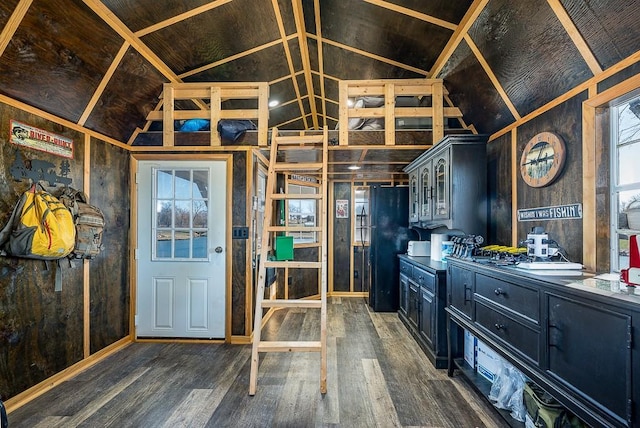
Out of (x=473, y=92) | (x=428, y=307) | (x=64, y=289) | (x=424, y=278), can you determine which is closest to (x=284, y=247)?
(x=424, y=278)

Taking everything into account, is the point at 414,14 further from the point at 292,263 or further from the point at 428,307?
the point at 428,307

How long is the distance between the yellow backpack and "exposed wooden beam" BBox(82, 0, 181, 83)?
1.32m

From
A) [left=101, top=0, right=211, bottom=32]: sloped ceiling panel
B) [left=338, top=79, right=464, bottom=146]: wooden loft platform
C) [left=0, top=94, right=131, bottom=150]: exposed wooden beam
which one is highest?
[left=101, top=0, right=211, bottom=32]: sloped ceiling panel

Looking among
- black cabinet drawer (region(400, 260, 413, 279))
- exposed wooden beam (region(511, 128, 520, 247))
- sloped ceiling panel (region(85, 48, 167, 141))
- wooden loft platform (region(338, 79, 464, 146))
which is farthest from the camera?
black cabinet drawer (region(400, 260, 413, 279))

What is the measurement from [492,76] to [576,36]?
29.5 inches

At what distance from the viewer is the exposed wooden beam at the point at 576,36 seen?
1.71 meters

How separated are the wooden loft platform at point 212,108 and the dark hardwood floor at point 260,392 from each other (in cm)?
217

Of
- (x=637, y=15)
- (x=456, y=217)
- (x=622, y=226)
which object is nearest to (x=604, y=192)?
(x=622, y=226)

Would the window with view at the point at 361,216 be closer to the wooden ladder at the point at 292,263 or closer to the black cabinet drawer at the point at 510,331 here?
the wooden ladder at the point at 292,263

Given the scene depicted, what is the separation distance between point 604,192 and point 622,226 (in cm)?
21

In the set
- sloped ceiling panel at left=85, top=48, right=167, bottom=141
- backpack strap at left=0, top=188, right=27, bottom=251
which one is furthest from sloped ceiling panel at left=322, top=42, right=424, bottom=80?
backpack strap at left=0, top=188, right=27, bottom=251

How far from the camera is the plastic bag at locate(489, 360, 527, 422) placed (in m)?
1.98

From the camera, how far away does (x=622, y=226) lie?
1751 mm

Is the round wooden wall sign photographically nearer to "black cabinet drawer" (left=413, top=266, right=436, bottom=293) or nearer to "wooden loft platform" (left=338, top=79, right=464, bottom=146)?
"wooden loft platform" (left=338, top=79, right=464, bottom=146)
